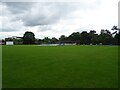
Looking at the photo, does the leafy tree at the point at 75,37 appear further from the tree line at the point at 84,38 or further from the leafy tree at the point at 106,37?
the leafy tree at the point at 106,37

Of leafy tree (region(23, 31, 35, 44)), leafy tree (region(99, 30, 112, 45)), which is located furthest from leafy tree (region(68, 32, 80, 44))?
leafy tree (region(23, 31, 35, 44))

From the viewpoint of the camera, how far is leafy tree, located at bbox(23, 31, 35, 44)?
9388 centimetres

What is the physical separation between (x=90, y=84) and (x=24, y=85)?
1.87 meters

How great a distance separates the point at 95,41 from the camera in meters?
97.9

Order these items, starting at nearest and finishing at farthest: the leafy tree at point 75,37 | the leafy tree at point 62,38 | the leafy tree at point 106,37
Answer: the leafy tree at point 106,37, the leafy tree at point 75,37, the leafy tree at point 62,38

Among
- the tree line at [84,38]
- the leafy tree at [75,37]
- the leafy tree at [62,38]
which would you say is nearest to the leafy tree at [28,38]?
the tree line at [84,38]

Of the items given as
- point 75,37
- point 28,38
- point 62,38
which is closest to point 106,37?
point 75,37

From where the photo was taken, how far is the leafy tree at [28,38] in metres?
93.9

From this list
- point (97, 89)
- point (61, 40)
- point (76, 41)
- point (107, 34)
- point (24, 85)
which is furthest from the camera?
point (61, 40)

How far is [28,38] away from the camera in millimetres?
95312

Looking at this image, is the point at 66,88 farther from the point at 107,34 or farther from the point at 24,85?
the point at 107,34

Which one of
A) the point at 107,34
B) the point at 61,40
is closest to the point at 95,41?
the point at 107,34

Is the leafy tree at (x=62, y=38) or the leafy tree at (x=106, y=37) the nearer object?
the leafy tree at (x=106, y=37)

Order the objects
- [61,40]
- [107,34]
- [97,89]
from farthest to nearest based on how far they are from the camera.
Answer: [61,40], [107,34], [97,89]
